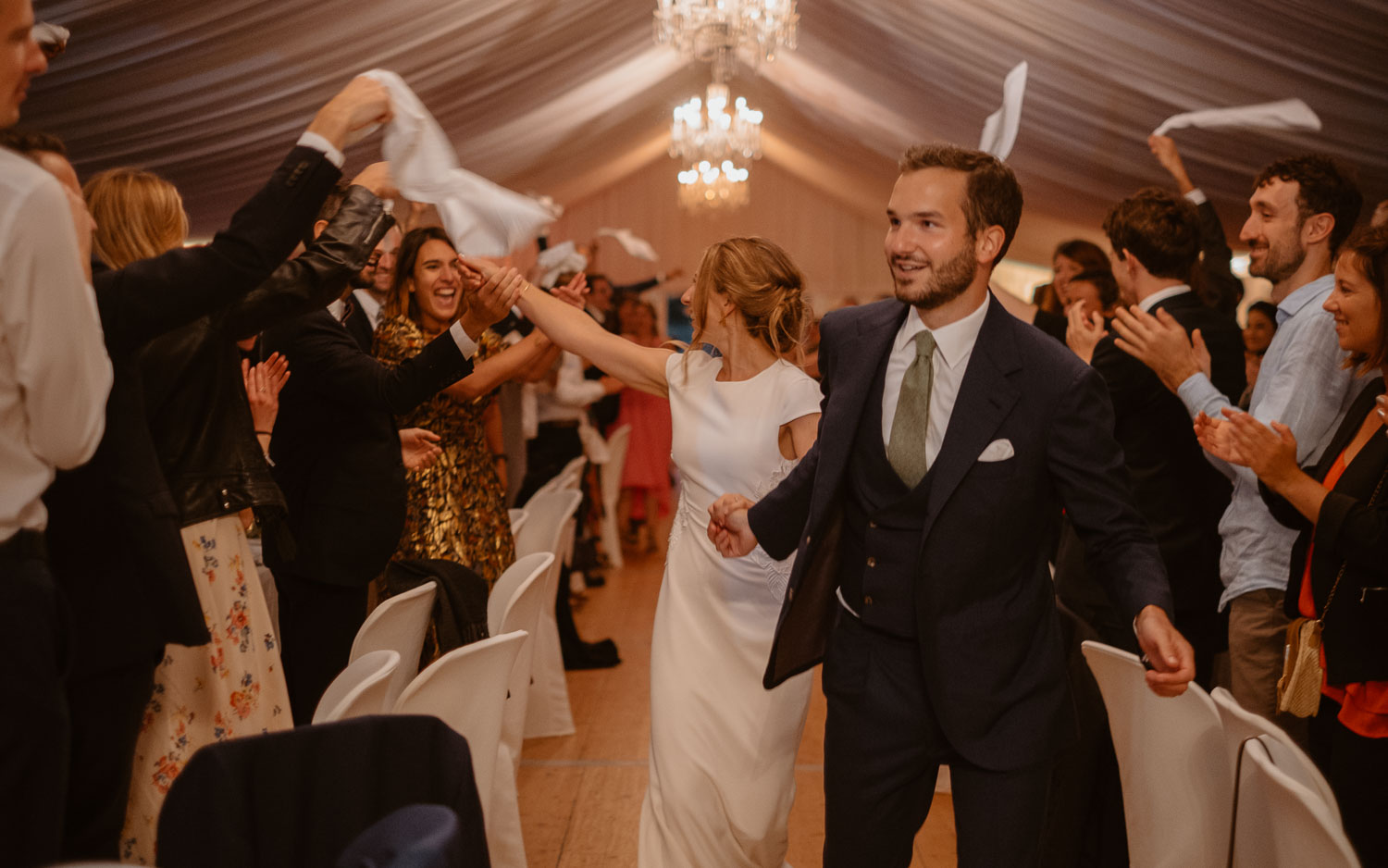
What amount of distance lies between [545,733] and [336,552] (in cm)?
178

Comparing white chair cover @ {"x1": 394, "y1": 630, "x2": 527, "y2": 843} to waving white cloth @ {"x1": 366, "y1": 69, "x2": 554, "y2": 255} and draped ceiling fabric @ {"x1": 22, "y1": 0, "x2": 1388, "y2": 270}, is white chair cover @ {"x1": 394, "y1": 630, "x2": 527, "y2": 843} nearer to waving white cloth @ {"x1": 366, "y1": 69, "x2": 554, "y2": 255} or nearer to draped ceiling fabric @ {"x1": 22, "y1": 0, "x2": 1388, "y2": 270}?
waving white cloth @ {"x1": 366, "y1": 69, "x2": 554, "y2": 255}

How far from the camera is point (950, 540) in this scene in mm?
1812

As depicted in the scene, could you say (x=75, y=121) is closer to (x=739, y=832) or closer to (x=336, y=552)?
(x=336, y=552)

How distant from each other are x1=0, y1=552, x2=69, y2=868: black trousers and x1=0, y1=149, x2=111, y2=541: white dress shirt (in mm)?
71

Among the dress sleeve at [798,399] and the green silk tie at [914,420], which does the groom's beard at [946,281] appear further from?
the dress sleeve at [798,399]

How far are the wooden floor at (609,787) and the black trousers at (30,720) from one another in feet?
4.92

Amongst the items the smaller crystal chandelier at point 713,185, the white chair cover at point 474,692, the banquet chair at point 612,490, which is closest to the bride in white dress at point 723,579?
the white chair cover at point 474,692

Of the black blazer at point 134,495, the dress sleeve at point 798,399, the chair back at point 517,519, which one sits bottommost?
the chair back at point 517,519

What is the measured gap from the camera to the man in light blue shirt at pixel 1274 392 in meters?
2.56

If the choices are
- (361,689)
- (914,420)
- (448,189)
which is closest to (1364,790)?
(914,420)

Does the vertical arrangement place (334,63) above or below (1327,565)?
above

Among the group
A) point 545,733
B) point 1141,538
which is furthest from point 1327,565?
point 545,733

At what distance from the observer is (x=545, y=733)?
4.30m

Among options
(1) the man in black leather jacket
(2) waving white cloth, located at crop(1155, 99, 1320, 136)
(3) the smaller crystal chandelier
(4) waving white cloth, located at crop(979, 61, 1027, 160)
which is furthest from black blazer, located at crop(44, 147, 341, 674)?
(3) the smaller crystal chandelier
